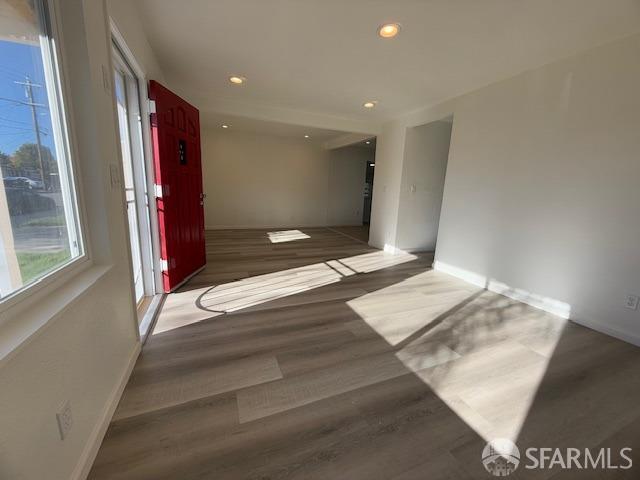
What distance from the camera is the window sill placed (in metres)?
0.72

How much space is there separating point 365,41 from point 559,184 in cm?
226

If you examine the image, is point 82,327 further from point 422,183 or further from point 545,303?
point 422,183

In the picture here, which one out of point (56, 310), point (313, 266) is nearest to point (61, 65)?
point (56, 310)

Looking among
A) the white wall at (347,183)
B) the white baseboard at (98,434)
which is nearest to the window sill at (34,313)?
the white baseboard at (98,434)

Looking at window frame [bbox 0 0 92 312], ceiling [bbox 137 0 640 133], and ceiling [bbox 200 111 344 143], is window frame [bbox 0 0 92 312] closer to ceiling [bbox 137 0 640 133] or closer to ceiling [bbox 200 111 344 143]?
ceiling [bbox 137 0 640 133]

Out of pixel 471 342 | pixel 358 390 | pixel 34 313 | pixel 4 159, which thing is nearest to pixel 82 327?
pixel 34 313

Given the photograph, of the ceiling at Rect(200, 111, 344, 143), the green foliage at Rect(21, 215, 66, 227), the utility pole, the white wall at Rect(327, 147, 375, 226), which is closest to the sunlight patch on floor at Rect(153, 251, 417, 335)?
the green foliage at Rect(21, 215, 66, 227)

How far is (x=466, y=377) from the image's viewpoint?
5.51ft

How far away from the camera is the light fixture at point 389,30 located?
1.99 m

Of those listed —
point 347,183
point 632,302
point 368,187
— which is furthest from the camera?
point 368,187

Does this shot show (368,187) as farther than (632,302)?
Yes

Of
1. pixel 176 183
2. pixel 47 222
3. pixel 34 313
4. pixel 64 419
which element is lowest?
pixel 64 419

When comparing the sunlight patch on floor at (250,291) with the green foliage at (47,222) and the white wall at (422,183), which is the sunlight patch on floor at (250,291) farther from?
the green foliage at (47,222)

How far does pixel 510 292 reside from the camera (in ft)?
9.76
